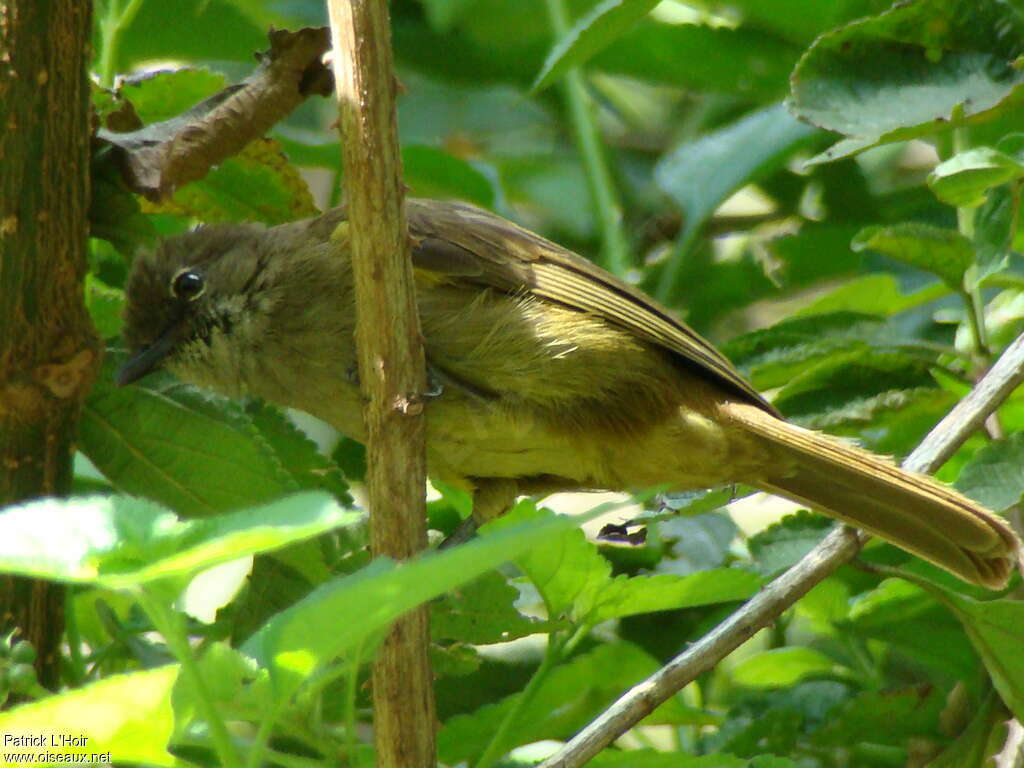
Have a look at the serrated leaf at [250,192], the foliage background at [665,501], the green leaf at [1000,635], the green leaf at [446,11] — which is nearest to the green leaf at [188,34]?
the foliage background at [665,501]

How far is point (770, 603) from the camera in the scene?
236cm

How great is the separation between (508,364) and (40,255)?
1.18 metres

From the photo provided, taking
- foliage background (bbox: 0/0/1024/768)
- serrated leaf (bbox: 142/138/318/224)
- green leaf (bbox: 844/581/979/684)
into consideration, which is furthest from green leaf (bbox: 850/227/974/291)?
serrated leaf (bbox: 142/138/318/224)

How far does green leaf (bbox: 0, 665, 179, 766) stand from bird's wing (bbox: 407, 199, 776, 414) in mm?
1977

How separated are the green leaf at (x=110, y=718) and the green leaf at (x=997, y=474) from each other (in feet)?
5.87

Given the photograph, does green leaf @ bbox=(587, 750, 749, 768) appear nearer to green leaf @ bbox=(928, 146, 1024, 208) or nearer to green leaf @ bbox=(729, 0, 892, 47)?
green leaf @ bbox=(928, 146, 1024, 208)

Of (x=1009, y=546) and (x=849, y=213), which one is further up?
(x=849, y=213)

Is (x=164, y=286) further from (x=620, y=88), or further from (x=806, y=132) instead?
(x=620, y=88)

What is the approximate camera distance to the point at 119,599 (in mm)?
2955

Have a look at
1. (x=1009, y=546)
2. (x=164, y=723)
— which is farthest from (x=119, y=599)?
(x=1009, y=546)

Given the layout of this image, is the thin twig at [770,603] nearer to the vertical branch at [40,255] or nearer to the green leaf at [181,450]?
the green leaf at [181,450]

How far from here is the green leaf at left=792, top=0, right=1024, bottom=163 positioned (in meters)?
2.75

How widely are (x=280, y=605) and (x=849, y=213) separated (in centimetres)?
235

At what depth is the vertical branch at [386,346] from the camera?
6.86 ft
